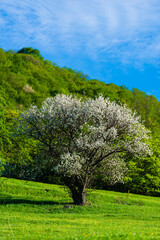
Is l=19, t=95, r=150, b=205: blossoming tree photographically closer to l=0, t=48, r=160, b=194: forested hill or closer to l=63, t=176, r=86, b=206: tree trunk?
l=63, t=176, r=86, b=206: tree trunk

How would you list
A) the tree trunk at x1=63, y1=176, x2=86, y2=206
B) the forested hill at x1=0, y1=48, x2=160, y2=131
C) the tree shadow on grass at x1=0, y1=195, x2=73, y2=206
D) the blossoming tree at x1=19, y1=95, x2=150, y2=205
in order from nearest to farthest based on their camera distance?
the blossoming tree at x1=19, y1=95, x2=150, y2=205 < the tree trunk at x1=63, y1=176, x2=86, y2=206 < the tree shadow on grass at x1=0, y1=195, x2=73, y2=206 < the forested hill at x1=0, y1=48, x2=160, y2=131

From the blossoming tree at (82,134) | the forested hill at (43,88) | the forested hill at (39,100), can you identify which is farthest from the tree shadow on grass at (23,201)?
the forested hill at (43,88)

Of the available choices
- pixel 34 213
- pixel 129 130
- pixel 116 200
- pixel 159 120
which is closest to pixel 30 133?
pixel 34 213

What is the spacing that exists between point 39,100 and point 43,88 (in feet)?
109

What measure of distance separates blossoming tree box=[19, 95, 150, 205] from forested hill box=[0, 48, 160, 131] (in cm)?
4901

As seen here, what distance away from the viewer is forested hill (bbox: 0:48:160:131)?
8675cm

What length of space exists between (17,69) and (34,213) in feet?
360

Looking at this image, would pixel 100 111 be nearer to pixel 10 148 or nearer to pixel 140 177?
pixel 10 148

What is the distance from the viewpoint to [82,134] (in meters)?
23.9

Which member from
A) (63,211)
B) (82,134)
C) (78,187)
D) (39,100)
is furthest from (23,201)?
(39,100)

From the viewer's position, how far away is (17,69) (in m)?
124

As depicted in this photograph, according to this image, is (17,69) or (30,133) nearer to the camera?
(30,133)

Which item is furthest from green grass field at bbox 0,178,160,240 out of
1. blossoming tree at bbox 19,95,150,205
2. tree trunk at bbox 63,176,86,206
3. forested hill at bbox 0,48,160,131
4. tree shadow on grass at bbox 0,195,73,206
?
forested hill at bbox 0,48,160,131

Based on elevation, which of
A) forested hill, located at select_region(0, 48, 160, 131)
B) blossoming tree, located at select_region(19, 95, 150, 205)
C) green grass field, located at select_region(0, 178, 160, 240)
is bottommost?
green grass field, located at select_region(0, 178, 160, 240)
